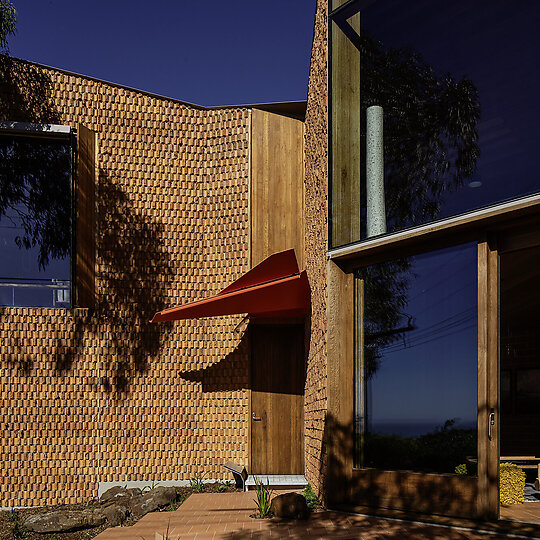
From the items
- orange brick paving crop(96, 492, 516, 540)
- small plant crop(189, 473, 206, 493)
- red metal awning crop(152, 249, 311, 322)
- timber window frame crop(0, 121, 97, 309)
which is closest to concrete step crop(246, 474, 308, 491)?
small plant crop(189, 473, 206, 493)

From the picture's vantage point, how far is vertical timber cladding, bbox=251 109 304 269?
10867 mm

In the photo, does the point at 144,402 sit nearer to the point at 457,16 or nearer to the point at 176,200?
the point at 176,200

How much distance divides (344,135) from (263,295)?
2.58 m

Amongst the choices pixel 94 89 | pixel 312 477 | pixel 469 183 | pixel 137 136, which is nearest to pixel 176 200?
pixel 137 136

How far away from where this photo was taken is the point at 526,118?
6.00 meters

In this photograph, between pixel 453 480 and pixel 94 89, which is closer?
pixel 453 480

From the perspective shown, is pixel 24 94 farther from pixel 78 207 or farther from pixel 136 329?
pixel 136 329

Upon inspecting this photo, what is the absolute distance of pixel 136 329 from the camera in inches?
419

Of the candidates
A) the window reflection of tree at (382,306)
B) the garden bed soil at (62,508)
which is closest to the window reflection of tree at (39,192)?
the garden bed soil at (62,508)

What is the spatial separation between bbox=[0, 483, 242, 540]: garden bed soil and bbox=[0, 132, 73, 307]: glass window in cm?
331

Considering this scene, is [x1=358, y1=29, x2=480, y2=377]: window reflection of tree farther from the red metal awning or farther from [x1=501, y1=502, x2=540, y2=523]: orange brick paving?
[x1=501, y1=502, x2=540, y2=523]: orange brick paving

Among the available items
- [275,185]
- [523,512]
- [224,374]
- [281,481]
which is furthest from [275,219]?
[523,512]

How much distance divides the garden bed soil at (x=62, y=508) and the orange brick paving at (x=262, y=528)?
700mm

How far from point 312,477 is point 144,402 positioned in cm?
329
